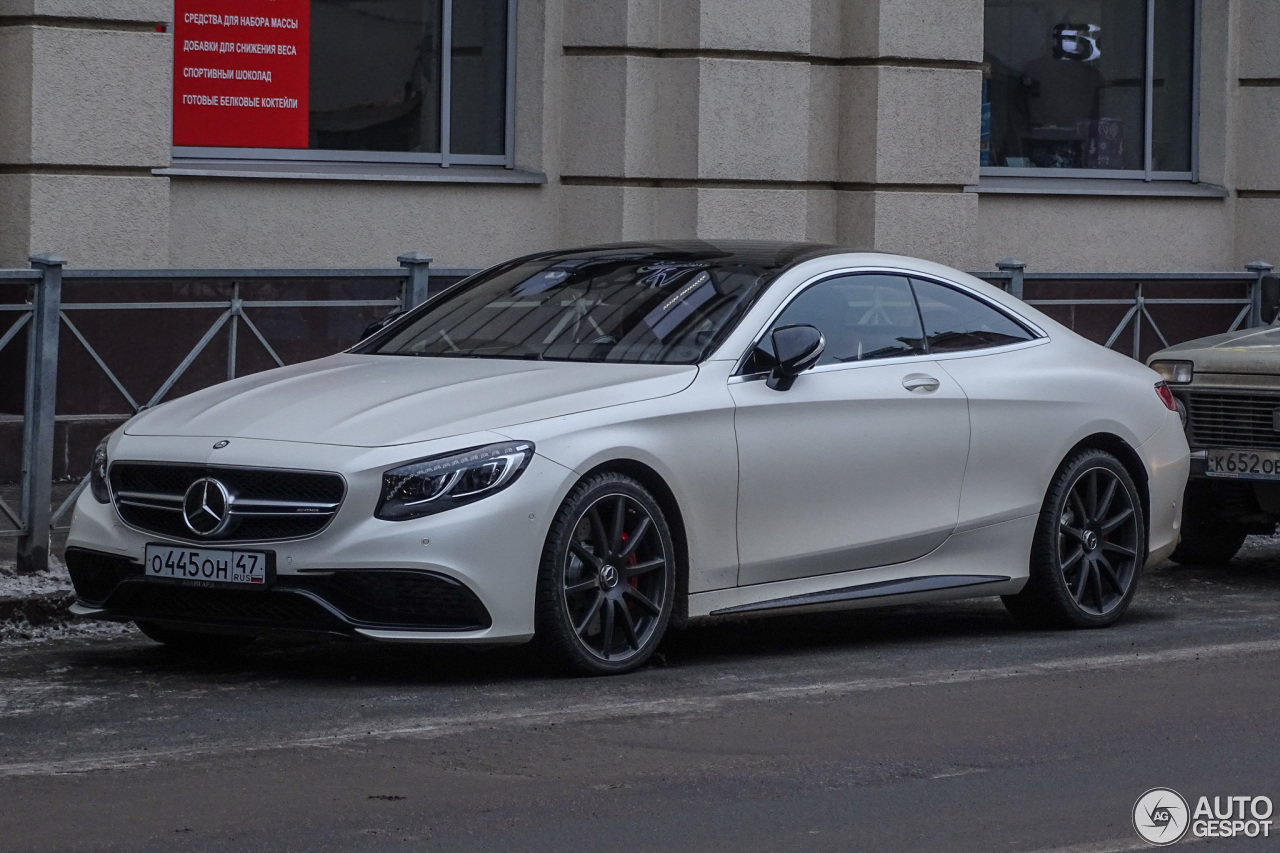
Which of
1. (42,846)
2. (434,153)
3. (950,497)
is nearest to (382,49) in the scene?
(434,153)

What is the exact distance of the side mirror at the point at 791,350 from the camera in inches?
305

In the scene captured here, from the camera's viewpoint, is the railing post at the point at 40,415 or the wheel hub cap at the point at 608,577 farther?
the railing post at the point at 40,415

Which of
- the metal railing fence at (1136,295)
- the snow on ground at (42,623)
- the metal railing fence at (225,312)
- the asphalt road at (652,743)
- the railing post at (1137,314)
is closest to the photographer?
the asphalt road at (652,743)

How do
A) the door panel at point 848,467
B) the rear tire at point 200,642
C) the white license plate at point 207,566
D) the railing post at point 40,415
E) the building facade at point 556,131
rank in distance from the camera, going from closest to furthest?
the white license plate at point 207,566 < the door panel at point 848,467 < the rear tire at point 200,642 < the railing post at point 40,415 < the building facade at point 556,131

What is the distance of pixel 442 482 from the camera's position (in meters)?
6.89

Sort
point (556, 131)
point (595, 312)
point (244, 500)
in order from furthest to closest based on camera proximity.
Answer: point (556, 131)
point (595, 312)
point (244, 500)

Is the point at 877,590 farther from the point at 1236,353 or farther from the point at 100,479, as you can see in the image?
the point at 1236,353

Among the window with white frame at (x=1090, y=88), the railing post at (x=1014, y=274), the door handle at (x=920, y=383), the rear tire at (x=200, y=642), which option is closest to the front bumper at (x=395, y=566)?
the rear tire at (x=200, y=642)

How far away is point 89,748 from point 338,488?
116 centimetres

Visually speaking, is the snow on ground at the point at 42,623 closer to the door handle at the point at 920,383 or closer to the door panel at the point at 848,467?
the door panel at the point at 848,467

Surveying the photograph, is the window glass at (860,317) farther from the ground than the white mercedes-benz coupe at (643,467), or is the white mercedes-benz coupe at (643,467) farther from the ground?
the window glass at (860,317)

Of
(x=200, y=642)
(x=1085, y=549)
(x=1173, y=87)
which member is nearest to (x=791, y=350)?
(x=1085, y=549)

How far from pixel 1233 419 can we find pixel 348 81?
6.63 meters

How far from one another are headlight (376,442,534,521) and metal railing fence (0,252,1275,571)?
2.38 metres
